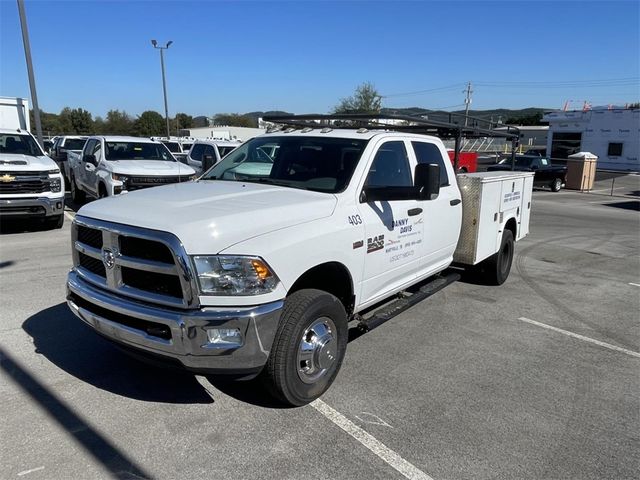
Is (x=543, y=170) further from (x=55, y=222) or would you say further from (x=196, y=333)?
(x=196, y=333)

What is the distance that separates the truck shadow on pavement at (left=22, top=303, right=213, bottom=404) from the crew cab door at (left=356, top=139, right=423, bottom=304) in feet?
5.34

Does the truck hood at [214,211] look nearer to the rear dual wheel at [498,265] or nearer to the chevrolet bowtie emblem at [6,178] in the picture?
the rear dual wheel at [498,265]

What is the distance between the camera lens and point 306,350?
350 centimetres

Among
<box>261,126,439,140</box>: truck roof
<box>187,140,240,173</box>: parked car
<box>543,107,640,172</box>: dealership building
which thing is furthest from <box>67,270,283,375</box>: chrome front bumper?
<box>543,107,640,172</box>: dealership building

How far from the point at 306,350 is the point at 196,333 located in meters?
0.88

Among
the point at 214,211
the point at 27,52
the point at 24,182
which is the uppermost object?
the point at 27,52

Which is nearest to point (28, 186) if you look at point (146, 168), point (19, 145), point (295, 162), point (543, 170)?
point (19, 145)

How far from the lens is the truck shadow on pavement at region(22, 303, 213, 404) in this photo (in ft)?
12.2

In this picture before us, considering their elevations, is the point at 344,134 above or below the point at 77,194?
above

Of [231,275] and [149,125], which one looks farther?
[149,125]

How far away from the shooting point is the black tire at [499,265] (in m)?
6.90

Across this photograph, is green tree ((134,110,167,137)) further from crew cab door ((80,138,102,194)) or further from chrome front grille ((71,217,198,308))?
chrome front grille ((71,217,198,308))

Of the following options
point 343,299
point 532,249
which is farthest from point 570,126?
point 343,299

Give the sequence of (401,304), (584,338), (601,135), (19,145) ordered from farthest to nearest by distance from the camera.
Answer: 1. (601,135)
2. (19,145)
3. (584,338)
4. (401,304)
